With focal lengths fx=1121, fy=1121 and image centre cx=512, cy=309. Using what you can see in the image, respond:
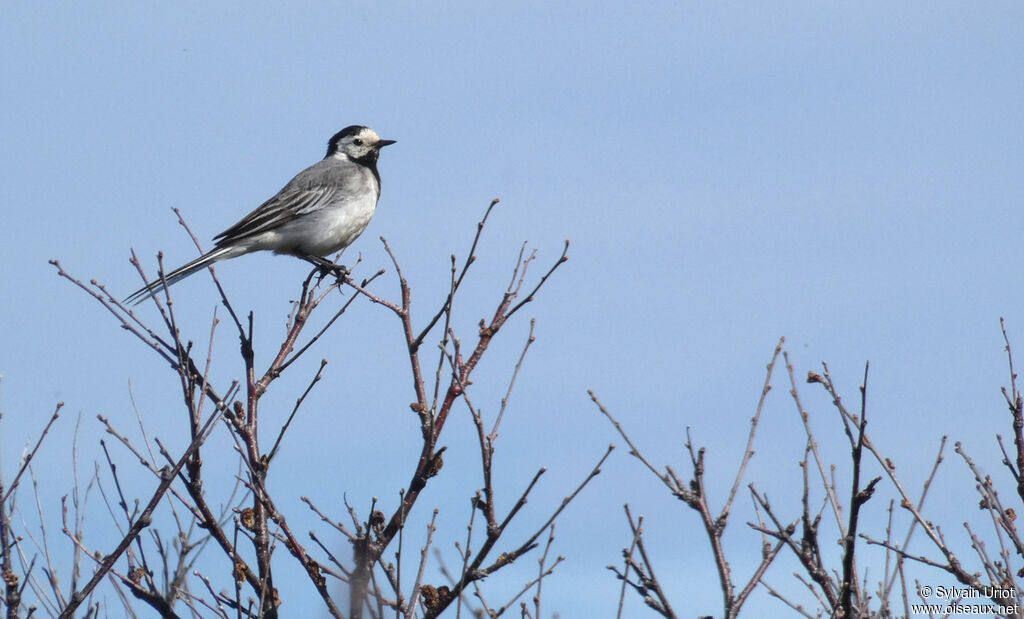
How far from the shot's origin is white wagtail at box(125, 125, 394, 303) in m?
11.5

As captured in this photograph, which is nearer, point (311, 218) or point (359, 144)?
point (311, 218)

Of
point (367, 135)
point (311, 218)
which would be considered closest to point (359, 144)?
point (367, 135)

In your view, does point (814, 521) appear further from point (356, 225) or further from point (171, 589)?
point (356, 225)

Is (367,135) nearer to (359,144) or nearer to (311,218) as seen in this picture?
(359,144)

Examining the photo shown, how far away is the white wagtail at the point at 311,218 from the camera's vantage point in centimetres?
1154

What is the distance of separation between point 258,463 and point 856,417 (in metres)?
3.07

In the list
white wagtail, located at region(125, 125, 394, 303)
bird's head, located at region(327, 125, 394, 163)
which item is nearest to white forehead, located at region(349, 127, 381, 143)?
bird's head, located at region(327, 125, 394, 163)

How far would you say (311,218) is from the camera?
1184 cm

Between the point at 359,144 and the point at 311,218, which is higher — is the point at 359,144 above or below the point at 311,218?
above

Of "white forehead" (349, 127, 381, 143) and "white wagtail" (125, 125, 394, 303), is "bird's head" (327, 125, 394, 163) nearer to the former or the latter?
Result: "white forehead" (349, 127, 381, 143)

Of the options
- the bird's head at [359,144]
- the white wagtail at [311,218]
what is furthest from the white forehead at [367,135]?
the white wagtail at [311,218]

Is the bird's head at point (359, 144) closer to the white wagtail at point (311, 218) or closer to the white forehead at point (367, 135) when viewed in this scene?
the white forehead at point (367, 135)

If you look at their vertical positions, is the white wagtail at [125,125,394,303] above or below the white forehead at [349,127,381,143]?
Answer: below

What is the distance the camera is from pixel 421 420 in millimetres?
5961
